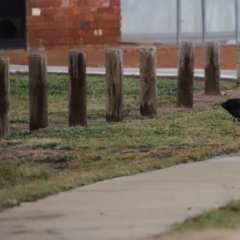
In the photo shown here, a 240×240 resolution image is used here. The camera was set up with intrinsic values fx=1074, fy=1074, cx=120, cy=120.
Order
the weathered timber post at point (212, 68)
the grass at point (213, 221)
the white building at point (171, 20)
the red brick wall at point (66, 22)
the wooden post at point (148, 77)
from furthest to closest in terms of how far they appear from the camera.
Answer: the white building at point (171, 20)
the red brick wall at point (66, 22)
the weathered timber post at point (212, 68)
the wooden post at point (148, 77)
the grass at point (213, 221)

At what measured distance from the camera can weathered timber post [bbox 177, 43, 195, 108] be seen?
14875 millimetres

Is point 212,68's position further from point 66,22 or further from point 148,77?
point 66,22

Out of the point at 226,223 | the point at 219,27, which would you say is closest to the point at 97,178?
the point at 226,223

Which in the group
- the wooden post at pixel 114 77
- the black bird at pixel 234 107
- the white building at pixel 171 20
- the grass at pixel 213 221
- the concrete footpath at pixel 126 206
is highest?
the white building at pixel 171 20

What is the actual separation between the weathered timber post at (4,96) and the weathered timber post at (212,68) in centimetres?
459

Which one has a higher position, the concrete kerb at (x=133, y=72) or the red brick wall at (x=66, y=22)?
the red brick wall at (x=66, y=22)

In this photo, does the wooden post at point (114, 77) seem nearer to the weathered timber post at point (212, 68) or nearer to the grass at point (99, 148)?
the grass at point (99, 148)

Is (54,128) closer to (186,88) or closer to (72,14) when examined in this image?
(186,88)

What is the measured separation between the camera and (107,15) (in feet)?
76.8

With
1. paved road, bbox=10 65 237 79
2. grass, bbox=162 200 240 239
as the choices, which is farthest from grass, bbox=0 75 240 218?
paved road, bbox=10 65 237 79

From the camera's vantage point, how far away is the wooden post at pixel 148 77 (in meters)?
13.7

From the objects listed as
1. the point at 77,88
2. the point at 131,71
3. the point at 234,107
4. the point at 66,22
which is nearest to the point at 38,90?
the point at 77,88

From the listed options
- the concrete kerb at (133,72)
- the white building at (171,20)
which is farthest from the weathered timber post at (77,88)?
the white building at (171,20)

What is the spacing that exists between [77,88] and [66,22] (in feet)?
34.5
